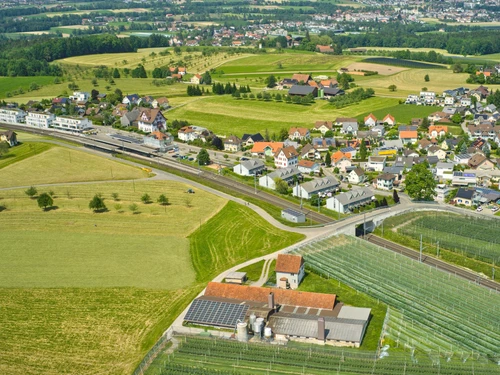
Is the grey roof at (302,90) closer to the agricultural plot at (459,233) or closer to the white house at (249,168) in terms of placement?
the white house at (249,168)

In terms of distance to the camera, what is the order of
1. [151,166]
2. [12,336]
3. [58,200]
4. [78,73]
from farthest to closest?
[78,73]
[151,166]
[58,200]
[12,336]

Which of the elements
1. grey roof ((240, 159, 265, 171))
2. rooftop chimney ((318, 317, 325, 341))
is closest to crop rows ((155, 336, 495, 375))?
rooftop chimney ((318, 317, 325, 341))

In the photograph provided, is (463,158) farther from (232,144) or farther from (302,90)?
(302,90)

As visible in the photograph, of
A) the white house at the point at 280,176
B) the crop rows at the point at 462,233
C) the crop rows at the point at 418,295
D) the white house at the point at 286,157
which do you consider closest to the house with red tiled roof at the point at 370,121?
the white house at the point at 286,157

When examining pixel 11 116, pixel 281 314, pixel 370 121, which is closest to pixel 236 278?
pixel 281 314

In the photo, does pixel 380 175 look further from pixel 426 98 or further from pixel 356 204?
pixel 426 98

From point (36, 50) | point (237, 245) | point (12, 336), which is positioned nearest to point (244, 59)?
point (36, 50)

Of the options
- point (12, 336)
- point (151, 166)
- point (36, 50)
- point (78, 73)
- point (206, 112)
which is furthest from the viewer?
point (36, 50)
